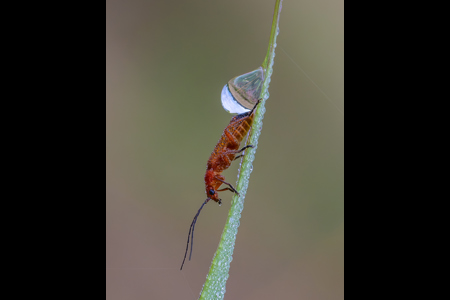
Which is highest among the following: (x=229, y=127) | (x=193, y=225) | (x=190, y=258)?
(x=229, y=127)

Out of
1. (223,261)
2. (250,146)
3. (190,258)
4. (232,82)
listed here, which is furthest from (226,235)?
(190,258)

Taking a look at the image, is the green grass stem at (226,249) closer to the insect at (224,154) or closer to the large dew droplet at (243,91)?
the large dew droplet at (243,91)

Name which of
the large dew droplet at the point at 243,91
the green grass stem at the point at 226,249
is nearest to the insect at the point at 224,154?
the large dew droplet at the point at 243,91

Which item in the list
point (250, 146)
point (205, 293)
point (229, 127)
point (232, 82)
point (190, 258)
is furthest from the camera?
point (190, 258)

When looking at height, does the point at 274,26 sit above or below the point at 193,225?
above

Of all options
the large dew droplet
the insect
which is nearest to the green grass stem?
the large dew droplet

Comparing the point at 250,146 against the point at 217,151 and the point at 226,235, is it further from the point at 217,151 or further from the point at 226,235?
the point at 217,151
